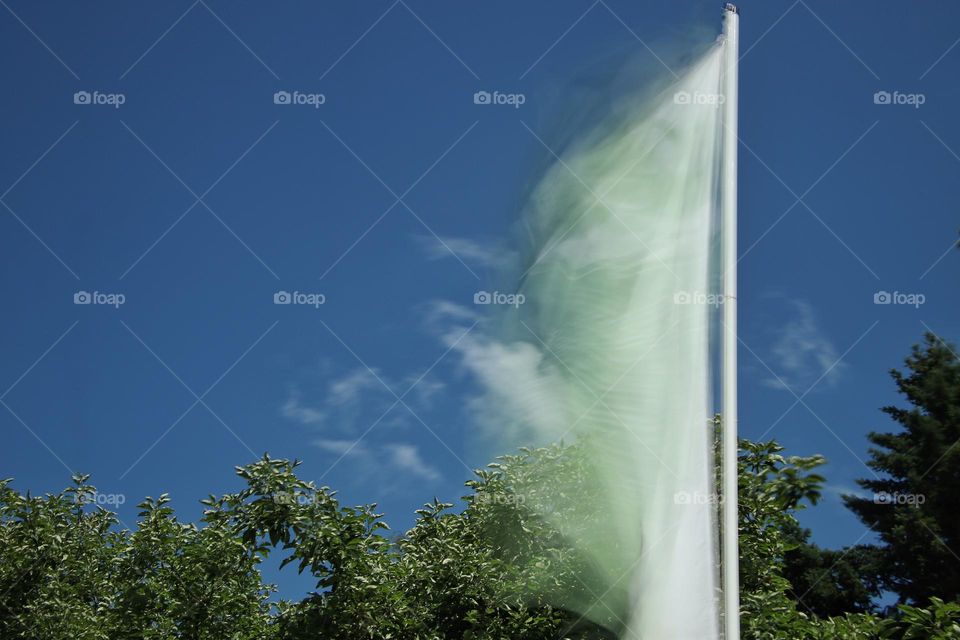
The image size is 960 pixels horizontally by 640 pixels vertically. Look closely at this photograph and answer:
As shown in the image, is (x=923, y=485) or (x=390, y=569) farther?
(x=923, y=485)

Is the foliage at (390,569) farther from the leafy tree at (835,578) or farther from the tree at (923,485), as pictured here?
the leafy tree at (835,578)

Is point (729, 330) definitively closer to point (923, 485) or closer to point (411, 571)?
point (411, 571)

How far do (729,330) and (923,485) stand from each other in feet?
111

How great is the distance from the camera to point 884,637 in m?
10.7

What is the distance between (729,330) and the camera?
17.6 ft

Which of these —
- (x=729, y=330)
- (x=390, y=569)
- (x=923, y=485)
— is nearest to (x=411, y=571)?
(x=390, y=569)

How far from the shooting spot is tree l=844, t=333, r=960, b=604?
33000 millimetres

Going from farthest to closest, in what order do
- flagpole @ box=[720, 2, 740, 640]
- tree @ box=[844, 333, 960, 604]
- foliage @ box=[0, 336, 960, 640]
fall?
tree @ box=[844, 333, 960, 604] < foliage @ box=[0, 336, 960, 640] < flagpole @ box=[720, 2, 740, 640]

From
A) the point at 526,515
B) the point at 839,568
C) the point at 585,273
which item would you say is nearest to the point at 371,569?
the point at 526,515

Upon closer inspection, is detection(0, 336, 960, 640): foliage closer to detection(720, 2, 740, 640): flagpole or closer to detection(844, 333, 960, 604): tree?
detection(720, 2, 740, 640): flagpole

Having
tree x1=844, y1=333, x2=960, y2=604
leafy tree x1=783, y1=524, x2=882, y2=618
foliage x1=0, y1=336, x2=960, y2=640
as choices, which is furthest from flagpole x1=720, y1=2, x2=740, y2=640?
leafy tree x1=783, y1=524, x2=882, y2=618

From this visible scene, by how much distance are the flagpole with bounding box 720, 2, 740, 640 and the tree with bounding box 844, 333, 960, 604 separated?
94.0 ft

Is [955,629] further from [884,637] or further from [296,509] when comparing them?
[296,509]

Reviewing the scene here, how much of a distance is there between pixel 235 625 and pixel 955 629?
8.33m
